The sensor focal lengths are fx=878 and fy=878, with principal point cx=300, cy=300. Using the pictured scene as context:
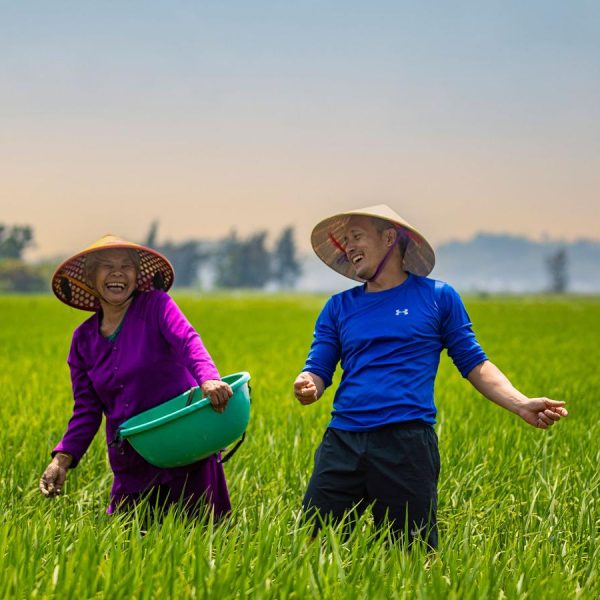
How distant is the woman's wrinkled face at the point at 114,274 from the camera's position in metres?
2.72

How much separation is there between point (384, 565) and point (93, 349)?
3.98ft

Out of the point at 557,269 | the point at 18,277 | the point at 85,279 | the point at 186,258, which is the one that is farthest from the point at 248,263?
the point at 85,279

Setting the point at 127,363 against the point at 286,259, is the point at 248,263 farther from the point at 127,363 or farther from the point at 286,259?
the point at 127,363

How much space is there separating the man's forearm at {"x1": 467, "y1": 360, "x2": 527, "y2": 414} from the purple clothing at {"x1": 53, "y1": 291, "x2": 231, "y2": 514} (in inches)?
33.8

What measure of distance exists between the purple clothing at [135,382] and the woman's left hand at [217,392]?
0.96 feet

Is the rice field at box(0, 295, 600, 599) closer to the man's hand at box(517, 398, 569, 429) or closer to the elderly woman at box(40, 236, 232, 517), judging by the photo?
the elderly woman at box(40, 236, 232, 517)

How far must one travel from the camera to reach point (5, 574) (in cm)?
194

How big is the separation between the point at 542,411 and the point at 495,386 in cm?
18

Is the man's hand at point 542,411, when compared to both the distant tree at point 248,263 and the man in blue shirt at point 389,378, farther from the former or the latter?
the distant tree at point 248,263

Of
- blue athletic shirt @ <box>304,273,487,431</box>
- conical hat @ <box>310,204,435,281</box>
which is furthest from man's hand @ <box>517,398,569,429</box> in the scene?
conical hat @ <box>310,204,435,281</box>

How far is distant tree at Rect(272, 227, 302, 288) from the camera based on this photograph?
11669 centimetres

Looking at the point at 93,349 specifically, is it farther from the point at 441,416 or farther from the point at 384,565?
the point at 441,416

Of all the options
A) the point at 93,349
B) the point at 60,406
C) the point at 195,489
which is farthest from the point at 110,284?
the point at 60,406

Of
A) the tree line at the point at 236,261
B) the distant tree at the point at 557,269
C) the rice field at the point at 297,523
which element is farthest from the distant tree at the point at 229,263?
the rice field at the point at 297,523
